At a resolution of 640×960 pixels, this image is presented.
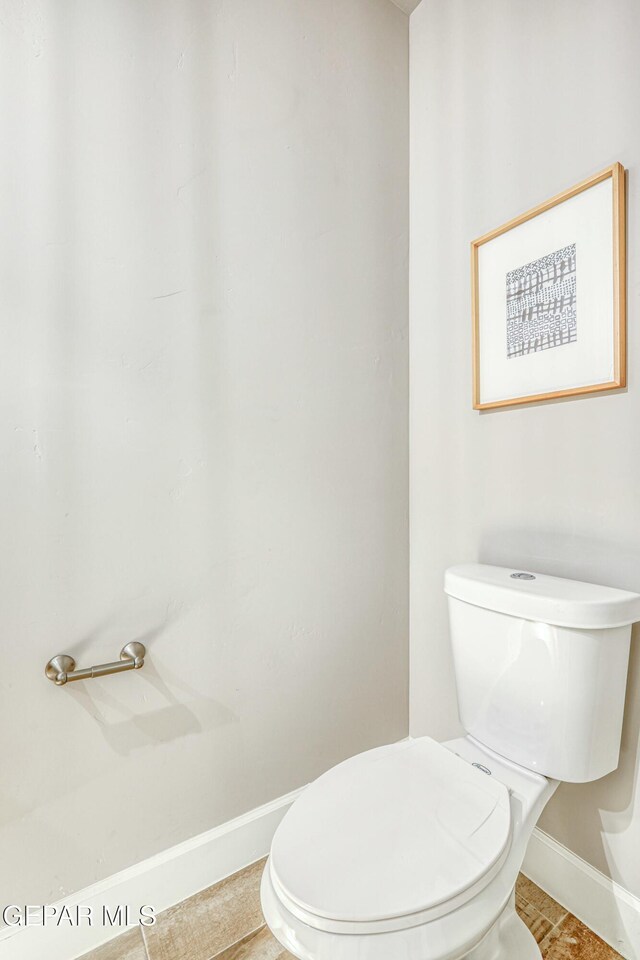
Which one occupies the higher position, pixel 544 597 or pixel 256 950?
pixel 544 597

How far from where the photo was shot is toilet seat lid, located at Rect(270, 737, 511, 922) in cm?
72

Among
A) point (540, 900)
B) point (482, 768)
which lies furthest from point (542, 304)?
point (540, 900)

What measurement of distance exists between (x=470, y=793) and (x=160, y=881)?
781 mm

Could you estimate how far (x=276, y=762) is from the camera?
1342mm

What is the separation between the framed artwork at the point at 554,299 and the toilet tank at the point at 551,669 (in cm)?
46

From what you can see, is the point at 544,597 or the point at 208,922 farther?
the point at 208,922

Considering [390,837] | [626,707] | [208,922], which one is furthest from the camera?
[208,922]

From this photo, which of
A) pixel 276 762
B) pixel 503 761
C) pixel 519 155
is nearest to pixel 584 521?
pixel 503 761

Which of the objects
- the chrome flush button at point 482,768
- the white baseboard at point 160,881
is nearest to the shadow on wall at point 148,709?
the white baseboard at point 160,881

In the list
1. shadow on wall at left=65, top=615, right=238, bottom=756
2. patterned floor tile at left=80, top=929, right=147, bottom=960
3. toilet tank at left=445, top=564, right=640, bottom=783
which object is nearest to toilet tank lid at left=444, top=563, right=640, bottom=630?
toilet tank at left=445, top=564, right=640, bottom=783

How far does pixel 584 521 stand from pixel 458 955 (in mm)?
813

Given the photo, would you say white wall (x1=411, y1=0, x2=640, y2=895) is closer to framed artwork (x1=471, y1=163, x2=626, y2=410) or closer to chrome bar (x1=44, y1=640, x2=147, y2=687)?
framed artwork (x1=471, y1=163, x2=626, y2=410)

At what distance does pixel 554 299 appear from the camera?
1.14 m

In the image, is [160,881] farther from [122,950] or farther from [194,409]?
[194,409]
